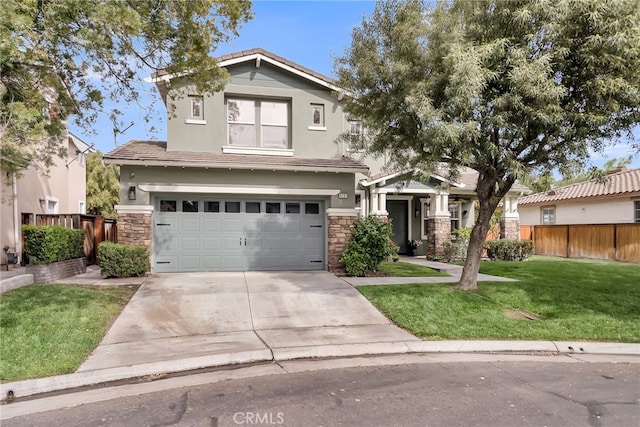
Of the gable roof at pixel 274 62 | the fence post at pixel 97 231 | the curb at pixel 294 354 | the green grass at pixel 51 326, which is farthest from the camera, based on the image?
the fence post at pixel 97 231

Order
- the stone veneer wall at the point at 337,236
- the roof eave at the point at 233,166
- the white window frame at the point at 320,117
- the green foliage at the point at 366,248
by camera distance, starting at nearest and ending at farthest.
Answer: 1. the roof eave at the point at 233,166
2. the green foliage at the point at 366,248
3. the stone veneer wall at the point at 337,236
4. the white window frame at the point at 320,117

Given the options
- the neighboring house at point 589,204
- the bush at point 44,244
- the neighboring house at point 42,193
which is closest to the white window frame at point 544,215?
the neighboring house at point 589,204

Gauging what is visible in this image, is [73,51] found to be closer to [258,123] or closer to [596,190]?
[258,123]

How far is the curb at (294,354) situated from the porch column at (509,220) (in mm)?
12636

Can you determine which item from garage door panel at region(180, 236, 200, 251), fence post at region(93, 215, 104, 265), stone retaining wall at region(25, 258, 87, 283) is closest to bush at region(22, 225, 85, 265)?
stone retaining wall at region(25, 258, 87, 283)

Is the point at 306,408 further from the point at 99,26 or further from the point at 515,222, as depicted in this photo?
the point at 515,222

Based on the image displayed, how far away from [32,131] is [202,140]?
24.0 feet

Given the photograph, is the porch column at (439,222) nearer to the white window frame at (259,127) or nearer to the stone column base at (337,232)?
the stone column base at (337,232)

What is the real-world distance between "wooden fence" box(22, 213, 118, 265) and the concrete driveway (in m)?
3.98

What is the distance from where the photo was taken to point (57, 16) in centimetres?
689

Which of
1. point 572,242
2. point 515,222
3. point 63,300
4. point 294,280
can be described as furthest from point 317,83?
point 572,242

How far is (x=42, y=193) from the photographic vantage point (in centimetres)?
1478

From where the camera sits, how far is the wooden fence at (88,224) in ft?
42.4

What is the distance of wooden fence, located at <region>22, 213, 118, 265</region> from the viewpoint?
1292 cm
